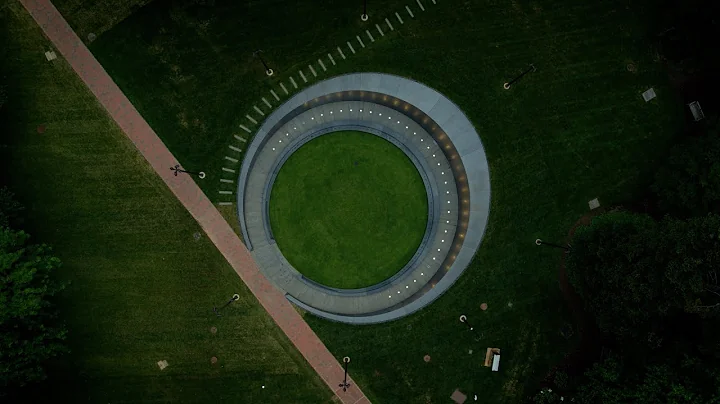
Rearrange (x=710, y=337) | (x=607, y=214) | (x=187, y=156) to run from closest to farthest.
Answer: (x=710, y=337) → (x=607, y=214) → (x=187, y=156)

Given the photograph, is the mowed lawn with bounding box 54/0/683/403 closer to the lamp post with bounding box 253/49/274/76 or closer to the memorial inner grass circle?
the lamp post with bounding box 253/49/274/76

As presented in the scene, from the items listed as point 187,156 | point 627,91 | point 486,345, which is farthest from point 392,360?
point 627,91

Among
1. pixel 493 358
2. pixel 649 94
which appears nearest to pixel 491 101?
pixel 649 94

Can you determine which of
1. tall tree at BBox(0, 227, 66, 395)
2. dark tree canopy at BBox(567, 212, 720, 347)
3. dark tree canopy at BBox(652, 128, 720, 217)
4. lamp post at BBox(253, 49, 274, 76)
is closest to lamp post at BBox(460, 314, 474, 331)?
dark tree canopy at BBox(567, 212, 720, 347)

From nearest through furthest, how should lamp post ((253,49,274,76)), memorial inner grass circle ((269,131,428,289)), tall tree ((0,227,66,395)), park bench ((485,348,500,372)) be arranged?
tall tree ((0,227,66,395)) < park bench ((485,348,500,372)) < lamp post ((253,49,274,76)) < memorial inner grass circle ((269,131,428,289))

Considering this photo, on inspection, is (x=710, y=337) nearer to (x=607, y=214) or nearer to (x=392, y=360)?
(x=607, y=214)
